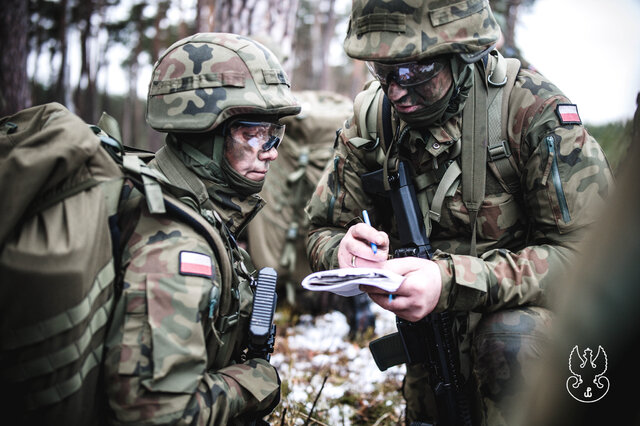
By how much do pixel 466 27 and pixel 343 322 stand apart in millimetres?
3836

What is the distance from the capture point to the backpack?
5.42 ft

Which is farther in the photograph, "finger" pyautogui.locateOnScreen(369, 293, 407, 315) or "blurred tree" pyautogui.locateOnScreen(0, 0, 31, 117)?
"blurred tree" pyautogui.locateOnScreen(0, 0, 31, 117)

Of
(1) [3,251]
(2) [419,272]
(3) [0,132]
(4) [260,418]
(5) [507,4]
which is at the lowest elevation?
(4) [260,418]

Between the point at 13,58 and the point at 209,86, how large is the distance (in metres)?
4.98

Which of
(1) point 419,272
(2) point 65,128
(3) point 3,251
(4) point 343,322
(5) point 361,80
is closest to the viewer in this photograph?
(3) point 3,251

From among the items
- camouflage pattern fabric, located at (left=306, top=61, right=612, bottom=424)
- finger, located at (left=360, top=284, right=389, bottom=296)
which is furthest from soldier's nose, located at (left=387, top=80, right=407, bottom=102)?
finger, located at (left=360, top=284, right=389, bottom=296)

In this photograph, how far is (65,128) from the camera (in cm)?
180

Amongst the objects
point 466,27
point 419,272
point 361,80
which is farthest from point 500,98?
point 361,80

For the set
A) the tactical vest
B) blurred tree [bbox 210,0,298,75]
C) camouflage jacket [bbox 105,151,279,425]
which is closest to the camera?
camouflage jacket [bbox 105,151,279,425]

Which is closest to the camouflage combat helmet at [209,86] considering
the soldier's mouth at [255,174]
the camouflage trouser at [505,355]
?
the soldier's mouth at [255,174]

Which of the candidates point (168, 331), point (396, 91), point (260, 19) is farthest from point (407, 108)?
point (260, 19)

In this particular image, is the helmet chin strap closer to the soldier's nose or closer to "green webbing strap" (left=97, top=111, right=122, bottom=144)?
the soldier's nose

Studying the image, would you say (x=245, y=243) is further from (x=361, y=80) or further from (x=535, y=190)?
(x=361, y=80)

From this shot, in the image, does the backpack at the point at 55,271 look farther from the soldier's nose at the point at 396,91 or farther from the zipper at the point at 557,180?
the zipper at the point at 557,180
